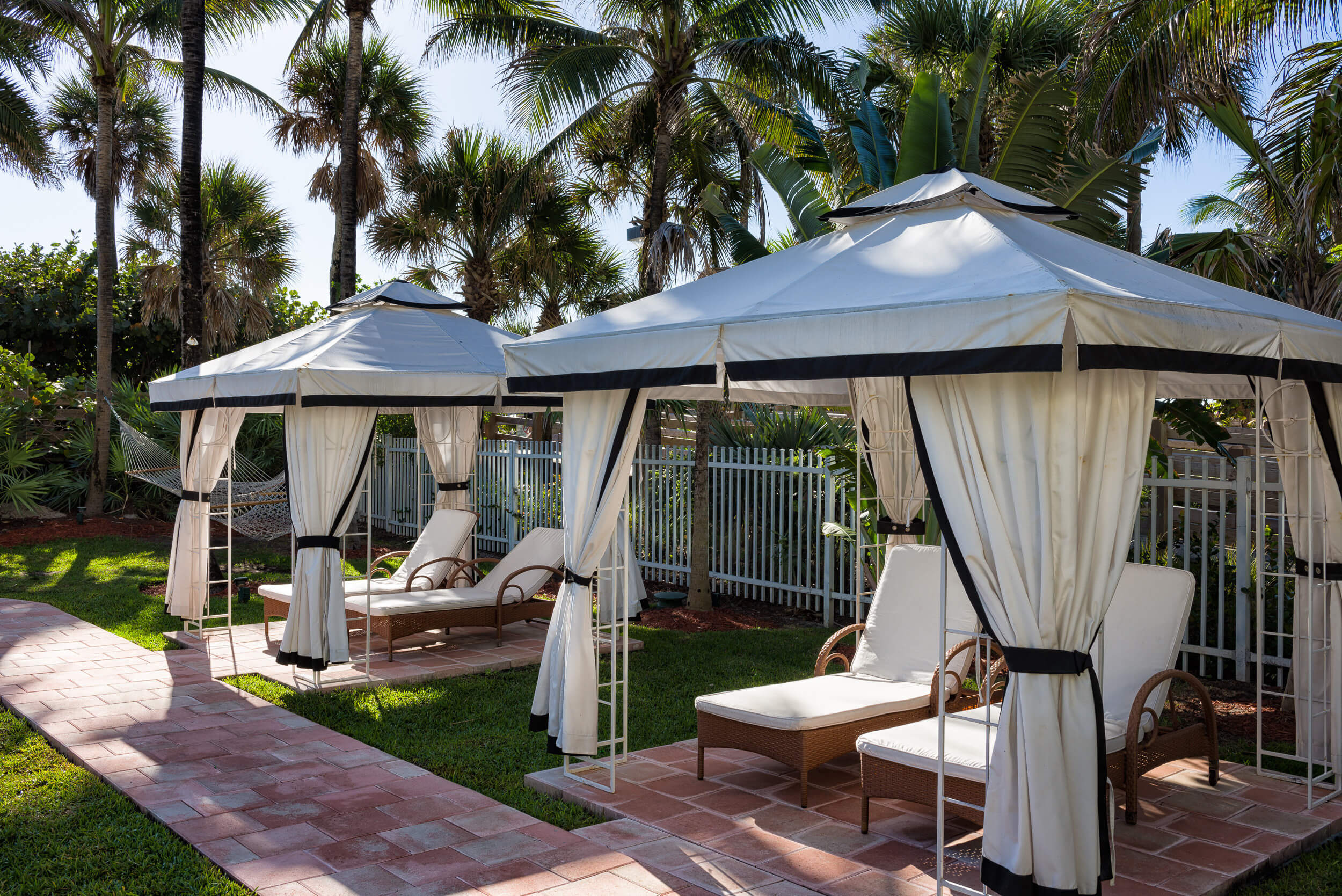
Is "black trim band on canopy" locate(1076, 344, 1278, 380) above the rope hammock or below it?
above

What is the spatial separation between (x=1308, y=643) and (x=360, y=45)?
12536 mm

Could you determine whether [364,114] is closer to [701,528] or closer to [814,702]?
[701,528]

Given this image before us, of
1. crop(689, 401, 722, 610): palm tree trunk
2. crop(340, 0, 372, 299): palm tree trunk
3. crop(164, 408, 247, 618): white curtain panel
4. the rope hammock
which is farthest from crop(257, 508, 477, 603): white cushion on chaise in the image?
crop(340, 0, 372, 299): palm tree trunk

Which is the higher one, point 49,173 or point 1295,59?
point 49,173

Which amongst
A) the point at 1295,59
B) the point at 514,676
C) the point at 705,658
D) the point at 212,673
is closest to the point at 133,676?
the point at 212,673

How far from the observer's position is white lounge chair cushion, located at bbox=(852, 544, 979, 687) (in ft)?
18.9

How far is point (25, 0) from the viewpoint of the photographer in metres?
14.0

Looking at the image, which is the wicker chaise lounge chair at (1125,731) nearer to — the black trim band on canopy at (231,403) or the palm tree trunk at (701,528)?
the black trim band on canopy at (231,403)

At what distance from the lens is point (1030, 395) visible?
3375mm

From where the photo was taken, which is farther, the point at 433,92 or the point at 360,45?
the point at 433,92

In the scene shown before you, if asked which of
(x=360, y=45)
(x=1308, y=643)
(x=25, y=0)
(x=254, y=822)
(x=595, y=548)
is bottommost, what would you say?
(x=254, y=822)

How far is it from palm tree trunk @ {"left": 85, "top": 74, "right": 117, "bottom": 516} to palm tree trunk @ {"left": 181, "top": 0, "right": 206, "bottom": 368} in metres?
4.93

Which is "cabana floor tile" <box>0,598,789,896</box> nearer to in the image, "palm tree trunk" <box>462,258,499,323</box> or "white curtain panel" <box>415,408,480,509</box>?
"white curtain panel" <box>415,408,480,509</box>

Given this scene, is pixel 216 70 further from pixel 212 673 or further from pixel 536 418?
pixel 212 673
